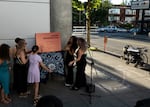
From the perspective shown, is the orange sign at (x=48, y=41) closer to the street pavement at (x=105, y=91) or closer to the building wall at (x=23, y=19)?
the building wall at (x=23, y=19)

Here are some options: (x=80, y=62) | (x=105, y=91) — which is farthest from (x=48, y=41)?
(x=105, y=91)

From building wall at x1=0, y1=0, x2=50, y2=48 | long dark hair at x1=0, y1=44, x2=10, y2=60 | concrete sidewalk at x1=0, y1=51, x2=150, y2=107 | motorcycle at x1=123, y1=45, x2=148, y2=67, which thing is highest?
building wall at x1=0, y1=0, x2=50, y2=48

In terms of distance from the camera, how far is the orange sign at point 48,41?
897 cm

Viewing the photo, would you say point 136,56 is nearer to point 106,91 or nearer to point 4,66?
point 106,91

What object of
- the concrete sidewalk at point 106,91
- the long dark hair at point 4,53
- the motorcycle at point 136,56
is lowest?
the concrete sidewalk at point 106,91

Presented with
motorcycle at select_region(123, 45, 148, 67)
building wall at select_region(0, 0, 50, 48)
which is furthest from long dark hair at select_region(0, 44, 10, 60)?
motorcycle at select_region(123, 45, 148, 67)

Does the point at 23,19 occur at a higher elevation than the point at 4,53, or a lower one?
higher

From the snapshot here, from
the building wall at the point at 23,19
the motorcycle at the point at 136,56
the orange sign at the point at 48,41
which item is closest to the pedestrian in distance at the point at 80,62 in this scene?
the orange sign at the point at 48,41

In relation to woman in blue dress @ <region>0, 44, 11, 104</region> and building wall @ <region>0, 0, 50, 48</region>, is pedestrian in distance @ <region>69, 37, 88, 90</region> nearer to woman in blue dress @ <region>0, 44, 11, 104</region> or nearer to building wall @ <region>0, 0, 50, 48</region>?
building wall @ <region>0, 0, 50, 48</region>

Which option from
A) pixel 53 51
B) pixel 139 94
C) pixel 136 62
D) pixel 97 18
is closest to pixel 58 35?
pixel 53 51

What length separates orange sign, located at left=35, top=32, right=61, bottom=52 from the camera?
897cm

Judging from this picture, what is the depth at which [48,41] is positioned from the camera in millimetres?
9070

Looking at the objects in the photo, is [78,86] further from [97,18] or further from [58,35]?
[97,18]

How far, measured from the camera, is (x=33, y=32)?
9.03 metres
